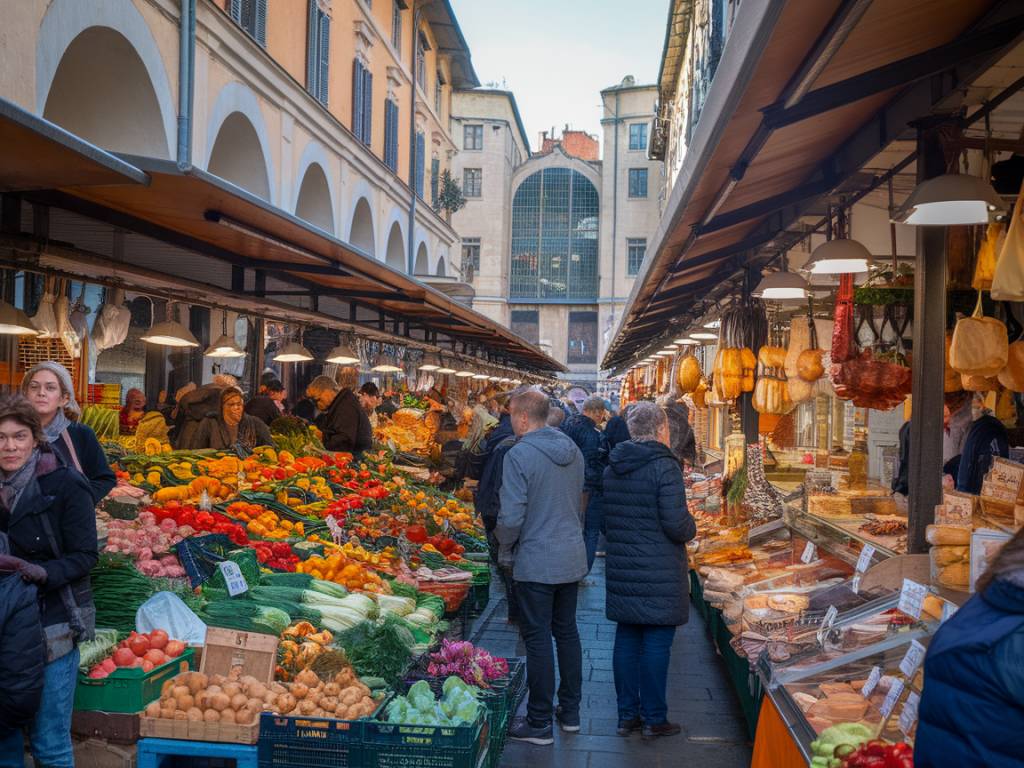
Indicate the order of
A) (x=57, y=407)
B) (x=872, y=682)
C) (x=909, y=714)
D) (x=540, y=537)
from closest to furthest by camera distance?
1. (x=909, y=714)
2. (x=872, y=682)
3. (x=57, y=407)
4. (x=540, y=537)

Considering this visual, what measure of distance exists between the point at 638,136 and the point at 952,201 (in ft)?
148

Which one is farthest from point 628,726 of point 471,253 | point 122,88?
point 471,253

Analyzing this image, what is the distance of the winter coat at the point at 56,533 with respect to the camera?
3416mm

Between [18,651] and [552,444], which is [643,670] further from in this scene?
[18,651]

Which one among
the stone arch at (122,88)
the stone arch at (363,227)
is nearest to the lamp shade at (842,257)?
the stone arch at (122,88)

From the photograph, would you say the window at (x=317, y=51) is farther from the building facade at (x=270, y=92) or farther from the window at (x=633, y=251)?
the window at (x=633, y=251)

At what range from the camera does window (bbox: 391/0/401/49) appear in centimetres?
2105

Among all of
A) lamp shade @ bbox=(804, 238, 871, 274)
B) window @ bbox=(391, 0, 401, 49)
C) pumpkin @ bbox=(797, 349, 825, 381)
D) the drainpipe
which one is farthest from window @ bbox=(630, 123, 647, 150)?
lamp shade @ bbox=(804, 238, 871, 274)

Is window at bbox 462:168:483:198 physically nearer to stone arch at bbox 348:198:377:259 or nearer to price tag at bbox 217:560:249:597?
stone arch at bbox 348:198:377:259

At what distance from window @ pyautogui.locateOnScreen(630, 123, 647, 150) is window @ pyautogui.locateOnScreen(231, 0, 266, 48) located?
35.2m

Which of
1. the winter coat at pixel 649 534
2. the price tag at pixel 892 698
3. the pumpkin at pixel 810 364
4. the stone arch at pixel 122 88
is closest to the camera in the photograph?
the price tag at pixel 892 698

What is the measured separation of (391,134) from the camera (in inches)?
843

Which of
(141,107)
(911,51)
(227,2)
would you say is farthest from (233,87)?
(911,51)

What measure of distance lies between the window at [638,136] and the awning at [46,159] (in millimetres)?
44734
